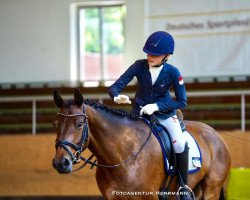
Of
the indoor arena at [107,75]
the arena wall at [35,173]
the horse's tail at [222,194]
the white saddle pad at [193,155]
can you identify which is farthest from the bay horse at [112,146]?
the arena wall at [35,173]

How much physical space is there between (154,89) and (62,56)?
6209mm

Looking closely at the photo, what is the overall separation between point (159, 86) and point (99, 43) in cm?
620

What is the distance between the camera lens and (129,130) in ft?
18.6

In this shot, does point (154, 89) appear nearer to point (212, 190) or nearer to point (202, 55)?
point (212, 190)

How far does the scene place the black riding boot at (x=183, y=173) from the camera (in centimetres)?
588

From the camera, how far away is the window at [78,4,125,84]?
38.7 ft

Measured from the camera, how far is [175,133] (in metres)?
5.86

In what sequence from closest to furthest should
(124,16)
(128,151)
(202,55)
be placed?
1. (128,151)
2. (202,55)
3. (124,16)

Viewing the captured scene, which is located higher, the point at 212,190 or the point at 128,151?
the point at 128,151

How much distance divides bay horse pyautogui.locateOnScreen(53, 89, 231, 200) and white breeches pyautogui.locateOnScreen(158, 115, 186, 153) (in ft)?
0.55

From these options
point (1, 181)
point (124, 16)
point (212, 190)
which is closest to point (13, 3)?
point (124, 16)

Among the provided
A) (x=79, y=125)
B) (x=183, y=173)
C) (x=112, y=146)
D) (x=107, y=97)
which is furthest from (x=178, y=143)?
(x=107, y=97)

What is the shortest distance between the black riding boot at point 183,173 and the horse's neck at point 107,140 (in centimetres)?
49

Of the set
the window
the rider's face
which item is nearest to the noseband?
the rider's face
